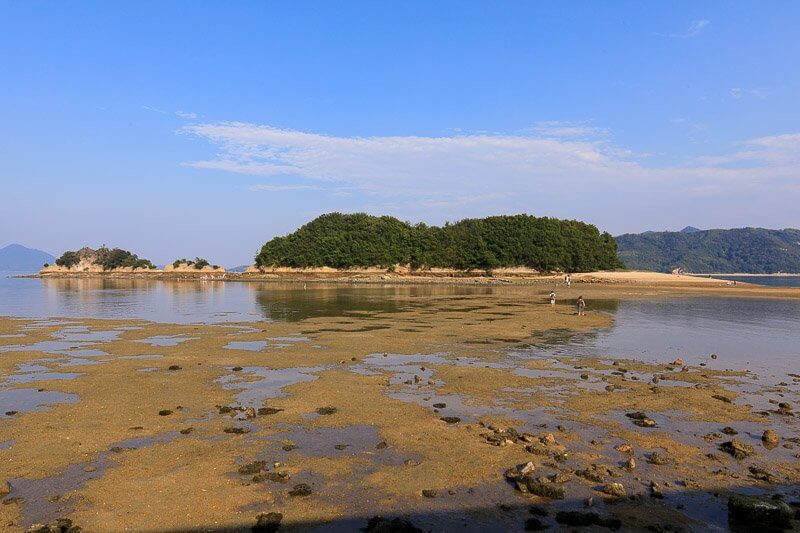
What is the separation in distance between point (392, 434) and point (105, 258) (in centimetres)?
21178

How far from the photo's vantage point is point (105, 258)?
622 ft

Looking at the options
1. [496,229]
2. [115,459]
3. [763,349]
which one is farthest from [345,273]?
[115,459]

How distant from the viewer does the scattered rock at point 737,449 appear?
35.6ft

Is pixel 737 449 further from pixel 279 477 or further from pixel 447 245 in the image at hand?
pixel 447 245

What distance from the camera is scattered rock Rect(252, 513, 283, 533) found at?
7.72m

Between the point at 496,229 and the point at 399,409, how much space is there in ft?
444

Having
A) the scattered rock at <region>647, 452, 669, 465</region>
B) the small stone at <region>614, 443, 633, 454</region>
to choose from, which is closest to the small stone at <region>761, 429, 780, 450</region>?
the scattered rock at <region>647, 452, 669, 465</region>

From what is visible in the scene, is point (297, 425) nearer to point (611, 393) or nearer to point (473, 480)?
point (473, 480)

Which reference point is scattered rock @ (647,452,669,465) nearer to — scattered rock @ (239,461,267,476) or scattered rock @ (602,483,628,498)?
scattered rock @ (602,483,628,498)

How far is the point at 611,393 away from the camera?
16.1 metres

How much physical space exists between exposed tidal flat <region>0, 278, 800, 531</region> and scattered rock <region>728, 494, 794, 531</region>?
0.17 feet

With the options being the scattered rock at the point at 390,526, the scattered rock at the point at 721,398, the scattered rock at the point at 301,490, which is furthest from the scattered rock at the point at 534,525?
the scattered rock at the point at 721,398

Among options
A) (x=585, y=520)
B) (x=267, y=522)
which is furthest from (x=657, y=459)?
(x=267, y=522)

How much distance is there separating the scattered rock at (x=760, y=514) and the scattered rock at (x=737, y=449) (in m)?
2.91
